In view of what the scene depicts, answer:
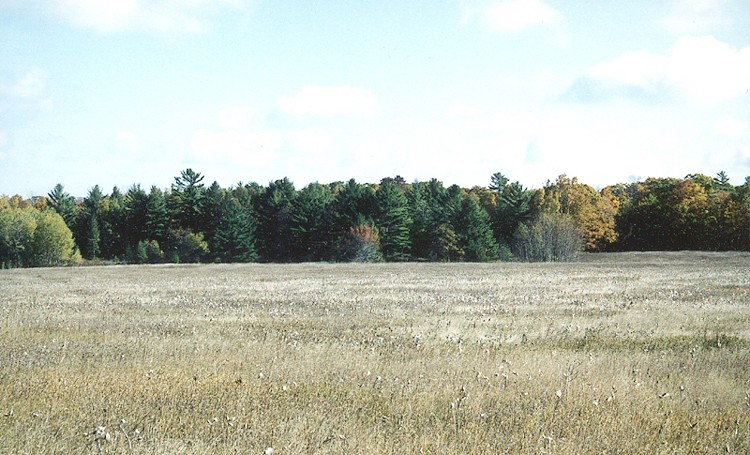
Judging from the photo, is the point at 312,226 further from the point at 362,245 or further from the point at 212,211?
the point at 212,211

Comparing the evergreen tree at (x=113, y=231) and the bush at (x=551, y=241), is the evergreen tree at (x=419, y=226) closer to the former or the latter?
the bush at (x=551, y=241)

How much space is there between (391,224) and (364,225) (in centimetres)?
619

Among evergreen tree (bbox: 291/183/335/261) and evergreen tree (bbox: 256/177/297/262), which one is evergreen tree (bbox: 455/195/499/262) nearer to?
evergreen tree (bbox: 291/183/335/261)

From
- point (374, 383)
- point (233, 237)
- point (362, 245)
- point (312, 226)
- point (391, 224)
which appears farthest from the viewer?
point (312, 226)

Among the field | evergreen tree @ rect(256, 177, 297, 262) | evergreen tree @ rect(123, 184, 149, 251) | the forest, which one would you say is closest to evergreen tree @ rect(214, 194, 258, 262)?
the forest

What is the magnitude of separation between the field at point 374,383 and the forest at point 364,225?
2665 inches

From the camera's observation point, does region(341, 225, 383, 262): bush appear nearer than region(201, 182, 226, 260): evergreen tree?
Yes

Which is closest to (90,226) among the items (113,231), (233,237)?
(113,231)

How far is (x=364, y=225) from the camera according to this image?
286ft

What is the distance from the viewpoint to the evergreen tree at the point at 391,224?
299 feet

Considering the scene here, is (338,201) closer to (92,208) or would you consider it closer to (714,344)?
(92,208)

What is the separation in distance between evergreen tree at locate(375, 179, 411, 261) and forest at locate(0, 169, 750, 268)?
0.50ft

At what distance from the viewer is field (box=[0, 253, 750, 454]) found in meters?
7.23

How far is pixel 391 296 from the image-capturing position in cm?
2694
